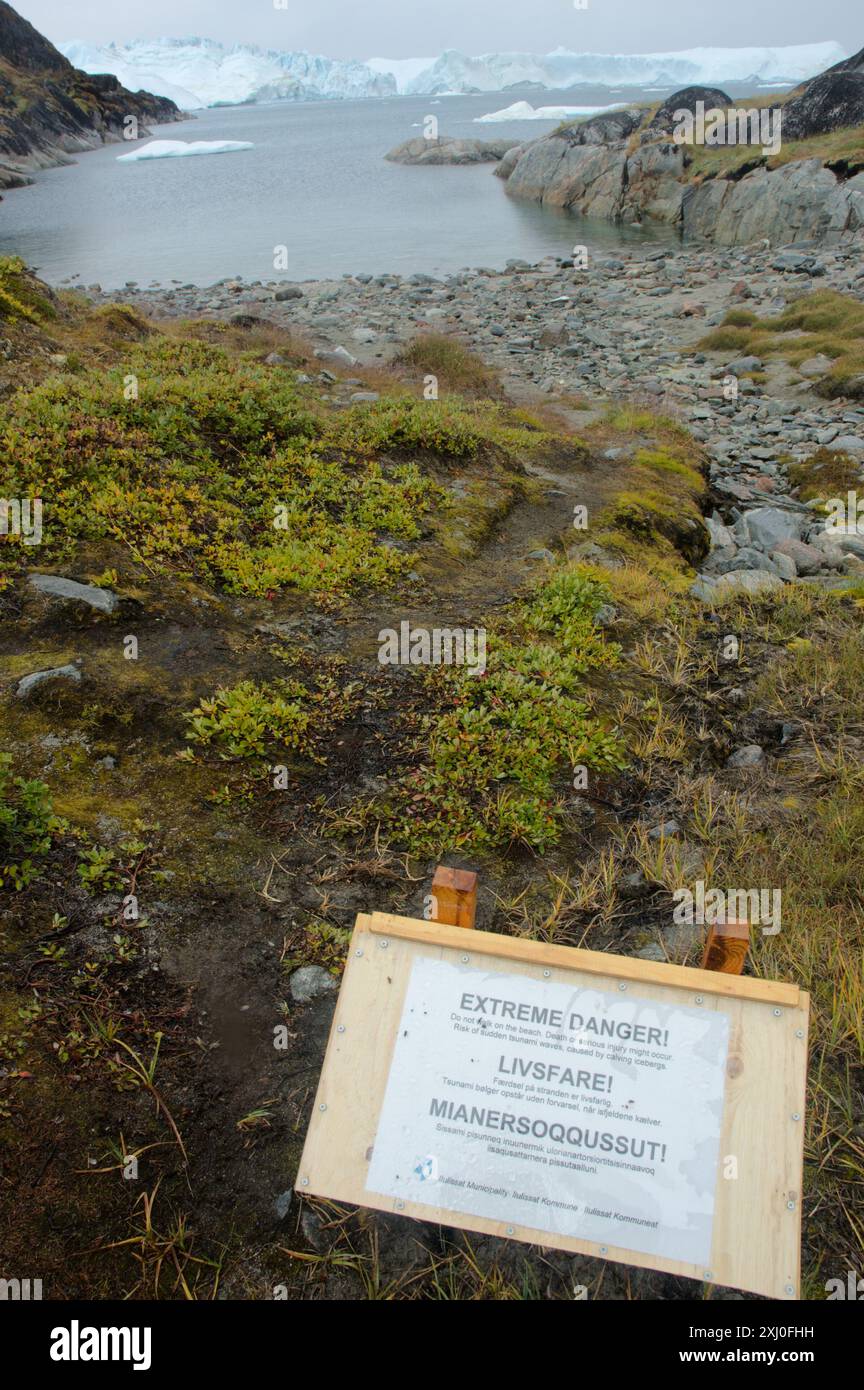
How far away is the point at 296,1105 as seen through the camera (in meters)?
3.90

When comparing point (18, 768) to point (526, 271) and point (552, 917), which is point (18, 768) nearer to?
point (552, 917)

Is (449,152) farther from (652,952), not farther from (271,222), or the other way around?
(652,952)

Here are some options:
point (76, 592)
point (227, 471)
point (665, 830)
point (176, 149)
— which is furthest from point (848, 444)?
point (176, 149)

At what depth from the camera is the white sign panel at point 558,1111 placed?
9.20 feet

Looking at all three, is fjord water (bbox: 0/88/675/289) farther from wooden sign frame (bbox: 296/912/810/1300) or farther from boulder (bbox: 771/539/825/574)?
wooden sign frame (bbox: 296/912/810/1300)

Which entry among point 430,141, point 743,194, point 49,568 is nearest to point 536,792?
point 49,568

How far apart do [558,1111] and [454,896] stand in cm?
84

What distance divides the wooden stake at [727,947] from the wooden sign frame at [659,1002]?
21cm

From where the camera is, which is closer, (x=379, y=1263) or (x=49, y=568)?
(x=379, y=1263)

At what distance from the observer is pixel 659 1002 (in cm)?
Answer: 302

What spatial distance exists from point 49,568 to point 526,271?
33.4m

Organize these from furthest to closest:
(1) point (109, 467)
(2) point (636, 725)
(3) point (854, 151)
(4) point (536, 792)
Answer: (3) point (854, 151) < (1) point (109, 467) < (2) point (636, 725) < (4) point (536, 792)

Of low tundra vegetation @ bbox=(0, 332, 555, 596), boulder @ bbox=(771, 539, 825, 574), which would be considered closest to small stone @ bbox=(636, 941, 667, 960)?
low tundra vegetation @ bbox=(0, 332, 555, 596)

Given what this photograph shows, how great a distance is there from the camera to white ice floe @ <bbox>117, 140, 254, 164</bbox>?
100m
